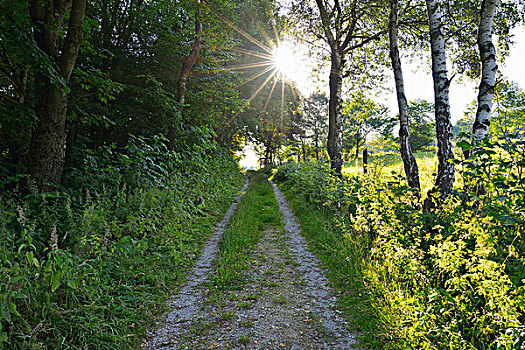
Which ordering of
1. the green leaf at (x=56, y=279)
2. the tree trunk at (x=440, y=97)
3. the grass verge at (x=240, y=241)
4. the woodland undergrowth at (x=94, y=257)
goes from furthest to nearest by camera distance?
the tree trunk at (x=440, y=97)
the grass verge at (x=240, y=241)
the woodland undergrowth at (x=94, y=257)
the green leaf at (x=56, y=279)

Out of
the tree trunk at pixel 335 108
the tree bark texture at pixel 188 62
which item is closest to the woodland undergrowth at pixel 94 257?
the tree bark texture at pixel 188 62

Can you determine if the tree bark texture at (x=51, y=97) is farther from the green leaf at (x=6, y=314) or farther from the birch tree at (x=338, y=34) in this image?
the birch tree at (x=338, y=34)

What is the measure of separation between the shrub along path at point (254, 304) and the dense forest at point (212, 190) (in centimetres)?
17

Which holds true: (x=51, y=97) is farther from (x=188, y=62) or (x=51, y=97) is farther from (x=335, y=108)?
(x=335, y=108)

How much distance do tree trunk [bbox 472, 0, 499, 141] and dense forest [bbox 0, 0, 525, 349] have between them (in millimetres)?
27

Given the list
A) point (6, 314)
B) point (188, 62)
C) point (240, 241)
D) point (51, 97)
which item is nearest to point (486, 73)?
point (240, 241)

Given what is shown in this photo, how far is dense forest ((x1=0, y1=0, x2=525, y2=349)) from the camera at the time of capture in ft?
10.0

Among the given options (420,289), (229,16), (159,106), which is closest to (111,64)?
(159,106)

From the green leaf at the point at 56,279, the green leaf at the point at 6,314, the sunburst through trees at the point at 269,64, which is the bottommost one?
the green leaf at the point at 6,314

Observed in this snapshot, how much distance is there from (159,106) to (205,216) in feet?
14.0

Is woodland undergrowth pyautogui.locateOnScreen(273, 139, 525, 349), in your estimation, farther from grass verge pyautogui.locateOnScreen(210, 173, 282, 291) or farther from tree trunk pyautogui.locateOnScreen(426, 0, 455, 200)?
grass verge pyautogui.locateOnScreen(210, 173, 282, 291)

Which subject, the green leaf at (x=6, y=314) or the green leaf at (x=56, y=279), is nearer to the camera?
the green leaf at (x=6, y=314)

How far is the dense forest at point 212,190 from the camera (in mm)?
3062

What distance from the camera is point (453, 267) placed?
10.2 ft
